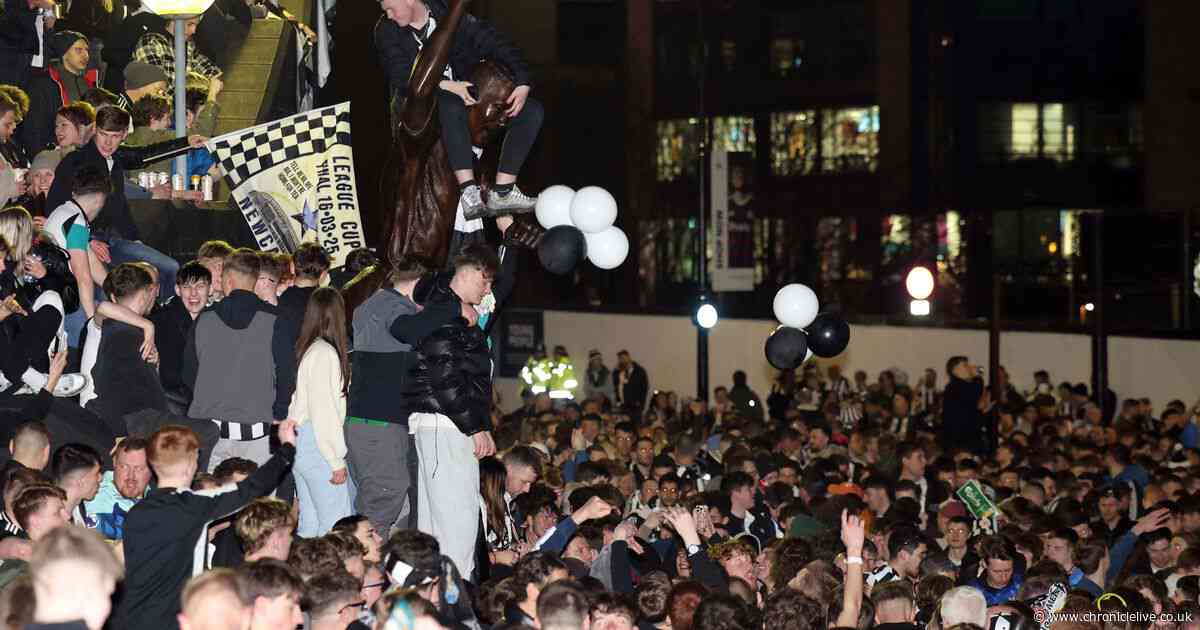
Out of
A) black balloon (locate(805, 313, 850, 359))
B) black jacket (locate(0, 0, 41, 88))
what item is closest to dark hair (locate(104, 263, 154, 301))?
black balloon (locate(805, 313, 850, 359))

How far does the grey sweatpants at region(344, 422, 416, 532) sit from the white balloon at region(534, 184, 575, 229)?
1327 millimetres

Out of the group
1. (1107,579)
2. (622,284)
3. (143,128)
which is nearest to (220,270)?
(143,128)

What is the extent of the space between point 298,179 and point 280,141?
0.28 m

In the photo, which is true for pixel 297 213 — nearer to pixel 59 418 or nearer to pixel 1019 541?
pixel 59 418

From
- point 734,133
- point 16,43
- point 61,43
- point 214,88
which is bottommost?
point 214,88

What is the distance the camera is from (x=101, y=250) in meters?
10.5

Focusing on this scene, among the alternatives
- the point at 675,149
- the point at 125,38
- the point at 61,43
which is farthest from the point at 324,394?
the point at 675,149

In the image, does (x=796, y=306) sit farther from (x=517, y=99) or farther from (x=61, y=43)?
(x=61, y=43)

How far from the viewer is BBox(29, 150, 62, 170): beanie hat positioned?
36.2ft

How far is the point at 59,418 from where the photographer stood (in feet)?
29.7

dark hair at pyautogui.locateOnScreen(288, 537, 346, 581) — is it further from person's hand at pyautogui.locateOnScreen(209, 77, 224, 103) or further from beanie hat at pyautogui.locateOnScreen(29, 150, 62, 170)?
person's hand at pyautogui.locateOnScreen(209, 77, 224, 103)

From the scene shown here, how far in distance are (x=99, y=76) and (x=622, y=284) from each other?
3024 cm

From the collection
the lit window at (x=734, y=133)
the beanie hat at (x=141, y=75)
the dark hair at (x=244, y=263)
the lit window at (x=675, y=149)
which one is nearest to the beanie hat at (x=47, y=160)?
the dark hair at (x=244, y=263)

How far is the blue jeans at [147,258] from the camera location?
10.8 m
